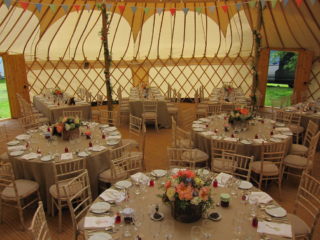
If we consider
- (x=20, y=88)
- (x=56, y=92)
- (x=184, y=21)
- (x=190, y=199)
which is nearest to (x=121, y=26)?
(x=184, y=21)

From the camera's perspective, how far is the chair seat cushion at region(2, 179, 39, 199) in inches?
137

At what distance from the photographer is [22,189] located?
3.59 m

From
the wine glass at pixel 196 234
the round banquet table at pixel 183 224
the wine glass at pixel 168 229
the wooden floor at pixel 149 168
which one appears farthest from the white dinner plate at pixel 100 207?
the wooden floor at pixel 149 168

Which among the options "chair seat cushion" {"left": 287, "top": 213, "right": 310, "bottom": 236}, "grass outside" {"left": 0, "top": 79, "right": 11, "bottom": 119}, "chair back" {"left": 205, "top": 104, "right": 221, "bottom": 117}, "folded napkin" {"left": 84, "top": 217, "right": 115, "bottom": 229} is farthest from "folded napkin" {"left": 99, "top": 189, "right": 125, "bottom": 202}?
"grass outside" {"left": 0, "top": 79, "right": 11, "bottom": 119}

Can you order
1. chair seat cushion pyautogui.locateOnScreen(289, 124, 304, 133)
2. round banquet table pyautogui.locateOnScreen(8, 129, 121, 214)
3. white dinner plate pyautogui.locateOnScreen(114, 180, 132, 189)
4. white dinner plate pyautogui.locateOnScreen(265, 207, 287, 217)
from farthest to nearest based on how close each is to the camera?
chair seat cushion pyautogui.locateOnScreen(289, 124, 304, 133)
round banquet table pyautogui.locateOnScreen(8, 129, 121, 214)
white dinner plate pyautogui.locateOnScreen(114, 180, 132, 189)
white dinner plate pyautogui.locateOnScreen(265, 207, 287, 217)

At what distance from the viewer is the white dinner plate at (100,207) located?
2.52 metres

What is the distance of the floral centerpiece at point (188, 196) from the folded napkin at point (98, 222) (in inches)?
22.1

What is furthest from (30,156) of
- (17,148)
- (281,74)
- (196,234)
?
(281,74)

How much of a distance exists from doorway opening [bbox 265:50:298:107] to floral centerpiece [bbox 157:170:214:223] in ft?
41.9

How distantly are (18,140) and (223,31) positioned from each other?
7.42 metres

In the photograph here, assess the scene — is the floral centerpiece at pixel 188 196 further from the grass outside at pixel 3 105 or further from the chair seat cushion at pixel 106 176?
the grass outside at pixel 3 105

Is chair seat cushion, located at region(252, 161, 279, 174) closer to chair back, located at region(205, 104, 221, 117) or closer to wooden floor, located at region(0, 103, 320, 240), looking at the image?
wooden floor, located at region(0, 103, 320, 240)

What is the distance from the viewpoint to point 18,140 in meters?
4.57

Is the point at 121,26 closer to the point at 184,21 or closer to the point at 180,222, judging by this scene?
the point at 184,21
